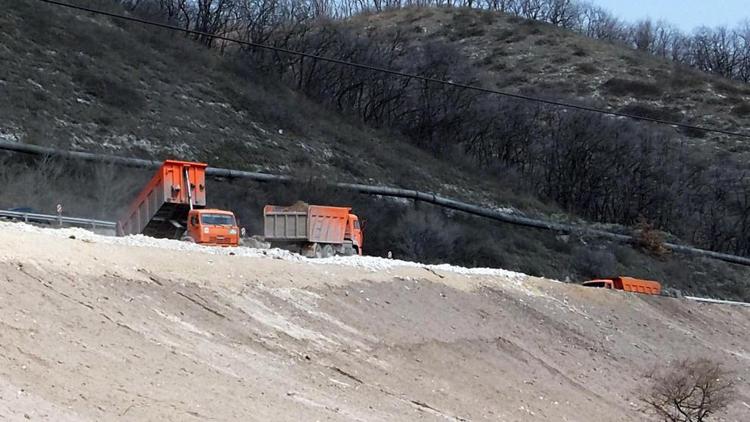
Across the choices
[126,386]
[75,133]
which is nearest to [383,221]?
[75,133]

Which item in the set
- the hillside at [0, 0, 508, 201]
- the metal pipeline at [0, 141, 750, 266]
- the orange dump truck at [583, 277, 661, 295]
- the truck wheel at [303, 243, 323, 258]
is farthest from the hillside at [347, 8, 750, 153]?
the truck wheel at [303, 243, 323, 258]

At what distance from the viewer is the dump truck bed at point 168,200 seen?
37.9 meters

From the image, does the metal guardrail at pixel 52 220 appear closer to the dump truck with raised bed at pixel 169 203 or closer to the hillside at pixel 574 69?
the dump truck with raised bed at pixel 169 203

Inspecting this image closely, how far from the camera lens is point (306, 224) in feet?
129

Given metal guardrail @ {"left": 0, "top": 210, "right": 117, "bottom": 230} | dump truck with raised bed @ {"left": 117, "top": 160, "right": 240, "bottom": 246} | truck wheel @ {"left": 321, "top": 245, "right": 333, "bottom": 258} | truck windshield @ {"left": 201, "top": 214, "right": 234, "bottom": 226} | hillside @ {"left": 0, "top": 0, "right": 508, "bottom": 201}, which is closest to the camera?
metal guardrail @ {"left": 0, "top": 210, "right": 117, "bottom": 230}

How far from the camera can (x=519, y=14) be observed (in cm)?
14962

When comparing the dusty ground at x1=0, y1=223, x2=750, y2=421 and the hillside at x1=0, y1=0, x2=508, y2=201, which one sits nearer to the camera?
the dusty ground at x1=0, y1=223, x2=750, y2=421

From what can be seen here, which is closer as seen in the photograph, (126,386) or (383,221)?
(126,386)

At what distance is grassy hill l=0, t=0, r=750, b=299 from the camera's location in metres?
52.6

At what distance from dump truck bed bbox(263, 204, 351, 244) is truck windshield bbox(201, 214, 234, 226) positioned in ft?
11.1

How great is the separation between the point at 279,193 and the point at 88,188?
11995 mm

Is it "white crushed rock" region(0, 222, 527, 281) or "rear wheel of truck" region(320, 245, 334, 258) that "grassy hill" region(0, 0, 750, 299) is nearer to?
"rear wheel of truck" region(320, 245, 334, 258)

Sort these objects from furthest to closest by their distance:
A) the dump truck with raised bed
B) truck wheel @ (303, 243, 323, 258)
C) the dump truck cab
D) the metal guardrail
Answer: truck wheel @ (303, 243, 323, 258)
the dump truck with raised bed
the dump truck cab
the metal guardrail

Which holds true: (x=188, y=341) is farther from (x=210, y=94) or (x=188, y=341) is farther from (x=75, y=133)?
(x=210, y=94)
